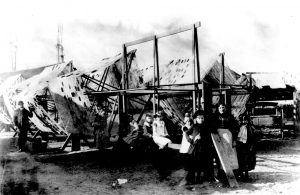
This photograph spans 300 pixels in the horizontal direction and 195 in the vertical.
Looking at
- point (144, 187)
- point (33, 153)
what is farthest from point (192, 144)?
point (33, 153)

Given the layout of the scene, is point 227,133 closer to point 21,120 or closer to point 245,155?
point 245,155

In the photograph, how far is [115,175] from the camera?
7754 millimetres

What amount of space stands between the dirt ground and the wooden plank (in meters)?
0.18

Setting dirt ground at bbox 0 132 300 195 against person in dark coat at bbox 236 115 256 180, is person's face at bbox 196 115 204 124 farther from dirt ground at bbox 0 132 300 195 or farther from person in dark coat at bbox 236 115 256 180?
dirt ground at bbox 0 132 300 195

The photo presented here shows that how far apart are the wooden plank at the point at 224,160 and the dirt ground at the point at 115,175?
7.2 inches

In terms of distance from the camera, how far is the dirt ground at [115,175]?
6348 millimetres

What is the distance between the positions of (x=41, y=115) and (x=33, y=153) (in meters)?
3.23

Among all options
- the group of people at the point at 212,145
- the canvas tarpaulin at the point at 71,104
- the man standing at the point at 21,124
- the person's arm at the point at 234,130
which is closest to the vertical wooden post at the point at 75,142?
the canvas tarpaulin at the point at 71,104

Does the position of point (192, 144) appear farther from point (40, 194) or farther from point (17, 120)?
point (17, 120)

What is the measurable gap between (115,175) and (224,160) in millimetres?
2726

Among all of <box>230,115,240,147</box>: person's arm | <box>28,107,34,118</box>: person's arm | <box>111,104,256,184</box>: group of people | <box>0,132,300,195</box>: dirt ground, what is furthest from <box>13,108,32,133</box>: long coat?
<box>230,115,240,147</box>: person's arm

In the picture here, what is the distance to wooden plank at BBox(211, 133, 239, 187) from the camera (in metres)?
6.39

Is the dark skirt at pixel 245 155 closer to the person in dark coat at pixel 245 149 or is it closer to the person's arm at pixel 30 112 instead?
the person in dark coat at pixel 245 149

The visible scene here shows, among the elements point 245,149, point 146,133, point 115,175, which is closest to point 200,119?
point 245,149
